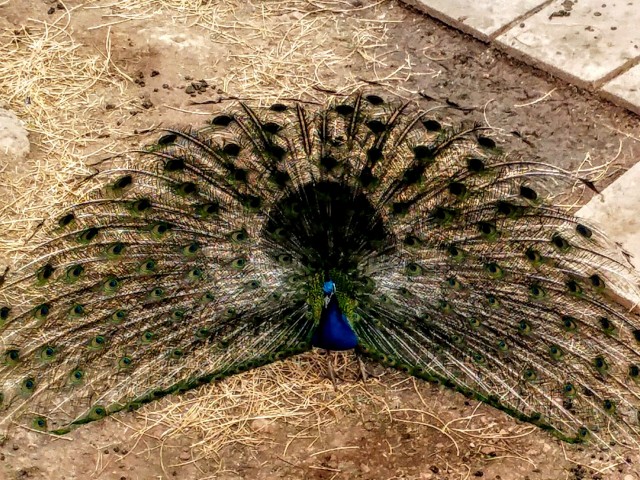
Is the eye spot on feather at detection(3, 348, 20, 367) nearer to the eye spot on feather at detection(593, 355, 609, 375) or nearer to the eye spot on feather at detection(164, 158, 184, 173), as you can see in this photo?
the eye spot on feather at detection(164, 158, 184, 173)

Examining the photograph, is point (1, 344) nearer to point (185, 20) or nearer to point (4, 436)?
point (4, 436)


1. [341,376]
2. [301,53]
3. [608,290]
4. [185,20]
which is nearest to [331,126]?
[341,376]

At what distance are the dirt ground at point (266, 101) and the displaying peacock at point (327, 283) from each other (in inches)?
11.5

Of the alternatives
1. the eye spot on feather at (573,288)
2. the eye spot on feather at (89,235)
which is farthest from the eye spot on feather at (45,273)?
the eye spot on feather at (573,288)

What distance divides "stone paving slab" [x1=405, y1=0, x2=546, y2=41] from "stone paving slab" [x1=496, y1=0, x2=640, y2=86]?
0.09 m

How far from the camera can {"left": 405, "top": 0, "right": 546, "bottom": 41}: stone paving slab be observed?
5.86 m

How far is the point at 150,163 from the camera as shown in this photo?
4012mm

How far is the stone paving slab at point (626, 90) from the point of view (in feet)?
17.2

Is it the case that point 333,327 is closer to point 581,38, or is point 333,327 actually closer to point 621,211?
point 621,211

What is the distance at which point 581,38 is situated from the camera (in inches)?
222

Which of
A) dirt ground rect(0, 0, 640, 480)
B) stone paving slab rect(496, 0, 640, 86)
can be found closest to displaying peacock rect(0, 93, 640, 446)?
dirt ground rect(0, 0, 640, 480)

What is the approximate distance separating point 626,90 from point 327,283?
109 inches

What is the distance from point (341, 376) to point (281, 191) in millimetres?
961

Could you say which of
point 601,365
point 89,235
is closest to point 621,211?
point 601,365
